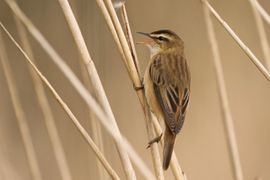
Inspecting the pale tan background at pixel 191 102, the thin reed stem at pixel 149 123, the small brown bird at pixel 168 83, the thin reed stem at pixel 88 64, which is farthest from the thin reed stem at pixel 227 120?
the pale tan background at pixel 191 102

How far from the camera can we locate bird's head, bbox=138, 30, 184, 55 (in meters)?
3.85

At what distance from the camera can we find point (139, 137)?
16.0 feet

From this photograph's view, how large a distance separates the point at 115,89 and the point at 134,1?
0.75m

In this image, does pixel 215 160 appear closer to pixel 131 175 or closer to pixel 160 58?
pixel 160 58

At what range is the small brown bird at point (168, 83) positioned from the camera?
3.47 meters

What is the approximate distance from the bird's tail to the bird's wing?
28 mm

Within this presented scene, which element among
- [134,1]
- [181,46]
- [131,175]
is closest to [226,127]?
[131,175]

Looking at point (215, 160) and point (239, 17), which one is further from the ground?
point (239, 17)

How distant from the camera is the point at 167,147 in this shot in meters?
3.21

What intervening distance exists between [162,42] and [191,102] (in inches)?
43.9

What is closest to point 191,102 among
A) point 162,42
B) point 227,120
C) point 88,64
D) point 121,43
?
point 162,42

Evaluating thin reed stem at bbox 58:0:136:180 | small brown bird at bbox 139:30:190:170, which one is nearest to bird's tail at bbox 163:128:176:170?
small brown bird at bbox 139:30:190:170

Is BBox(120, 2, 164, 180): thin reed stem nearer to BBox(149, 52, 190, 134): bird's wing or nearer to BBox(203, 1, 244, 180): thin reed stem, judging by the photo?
BBox(149, 52, 190, 134): bird's wing

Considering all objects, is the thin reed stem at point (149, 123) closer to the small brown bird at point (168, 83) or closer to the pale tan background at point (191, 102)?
the small brown bird at point (168, 83)
